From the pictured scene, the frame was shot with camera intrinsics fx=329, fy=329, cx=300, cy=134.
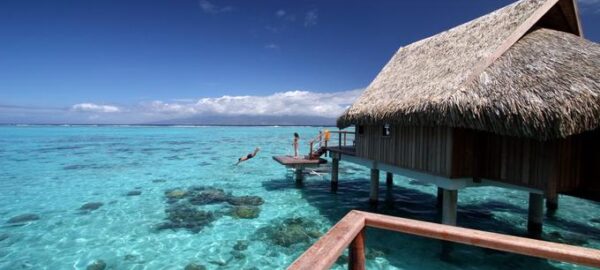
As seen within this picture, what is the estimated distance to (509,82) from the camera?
7.04 metres

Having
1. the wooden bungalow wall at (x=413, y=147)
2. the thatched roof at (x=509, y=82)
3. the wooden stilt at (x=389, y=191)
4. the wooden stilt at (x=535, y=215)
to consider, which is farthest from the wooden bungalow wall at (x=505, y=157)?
the wooden stilt at (x=389, y=191)

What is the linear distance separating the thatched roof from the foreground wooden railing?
5049mm

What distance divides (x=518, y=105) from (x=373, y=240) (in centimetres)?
531

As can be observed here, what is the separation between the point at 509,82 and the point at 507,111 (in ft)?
2.99

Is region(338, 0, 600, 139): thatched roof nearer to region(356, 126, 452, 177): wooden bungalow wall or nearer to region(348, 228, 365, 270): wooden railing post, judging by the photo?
region(356, 126, 452, 177): wooden bungalow wall

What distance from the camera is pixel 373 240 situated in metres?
9.65

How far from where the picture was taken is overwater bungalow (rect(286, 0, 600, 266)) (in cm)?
637

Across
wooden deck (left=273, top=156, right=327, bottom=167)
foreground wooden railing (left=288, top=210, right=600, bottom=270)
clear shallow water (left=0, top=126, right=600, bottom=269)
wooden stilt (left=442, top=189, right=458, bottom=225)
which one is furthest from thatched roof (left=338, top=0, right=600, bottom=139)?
wooden deck (left=273, top=156, right=327, bottom=167)

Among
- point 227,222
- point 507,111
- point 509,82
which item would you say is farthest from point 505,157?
point 227,222

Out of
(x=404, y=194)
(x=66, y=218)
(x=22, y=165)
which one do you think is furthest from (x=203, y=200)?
(x=22, y=165)

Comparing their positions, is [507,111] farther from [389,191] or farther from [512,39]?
[389,191]

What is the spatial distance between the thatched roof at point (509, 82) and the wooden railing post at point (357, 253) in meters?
5.40

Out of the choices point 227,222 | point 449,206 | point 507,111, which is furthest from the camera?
point 227,222

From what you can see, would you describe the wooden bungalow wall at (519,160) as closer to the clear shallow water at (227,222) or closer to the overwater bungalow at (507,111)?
the overwater bungalow at (507,111)
